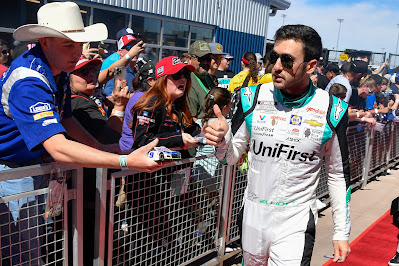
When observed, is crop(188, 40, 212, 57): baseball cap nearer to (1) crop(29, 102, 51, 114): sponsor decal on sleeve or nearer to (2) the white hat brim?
(2) the white hat brim

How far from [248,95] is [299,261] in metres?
1.15

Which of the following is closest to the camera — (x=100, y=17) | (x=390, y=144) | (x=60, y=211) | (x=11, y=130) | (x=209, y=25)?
(x=11, y=130)

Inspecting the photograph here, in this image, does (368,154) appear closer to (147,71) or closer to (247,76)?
(247,76)

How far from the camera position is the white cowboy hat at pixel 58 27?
7.58 feet

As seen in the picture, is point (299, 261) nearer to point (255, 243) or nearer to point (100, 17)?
point (255, 243)

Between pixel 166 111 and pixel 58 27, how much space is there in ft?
3.95

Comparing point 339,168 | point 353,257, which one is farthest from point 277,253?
point 353,257

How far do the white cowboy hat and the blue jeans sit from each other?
0.79 m

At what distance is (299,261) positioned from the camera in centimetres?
259

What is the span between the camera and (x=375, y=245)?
544 centimetres

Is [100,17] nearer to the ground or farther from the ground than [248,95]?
farther from the ground

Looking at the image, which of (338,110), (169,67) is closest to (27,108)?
(169,67)

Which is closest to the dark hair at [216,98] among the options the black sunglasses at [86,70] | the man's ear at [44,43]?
the black sunglasses at [86,70]

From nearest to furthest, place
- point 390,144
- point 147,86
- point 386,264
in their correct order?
point 147,86 → point 386,264 → point 390,144
